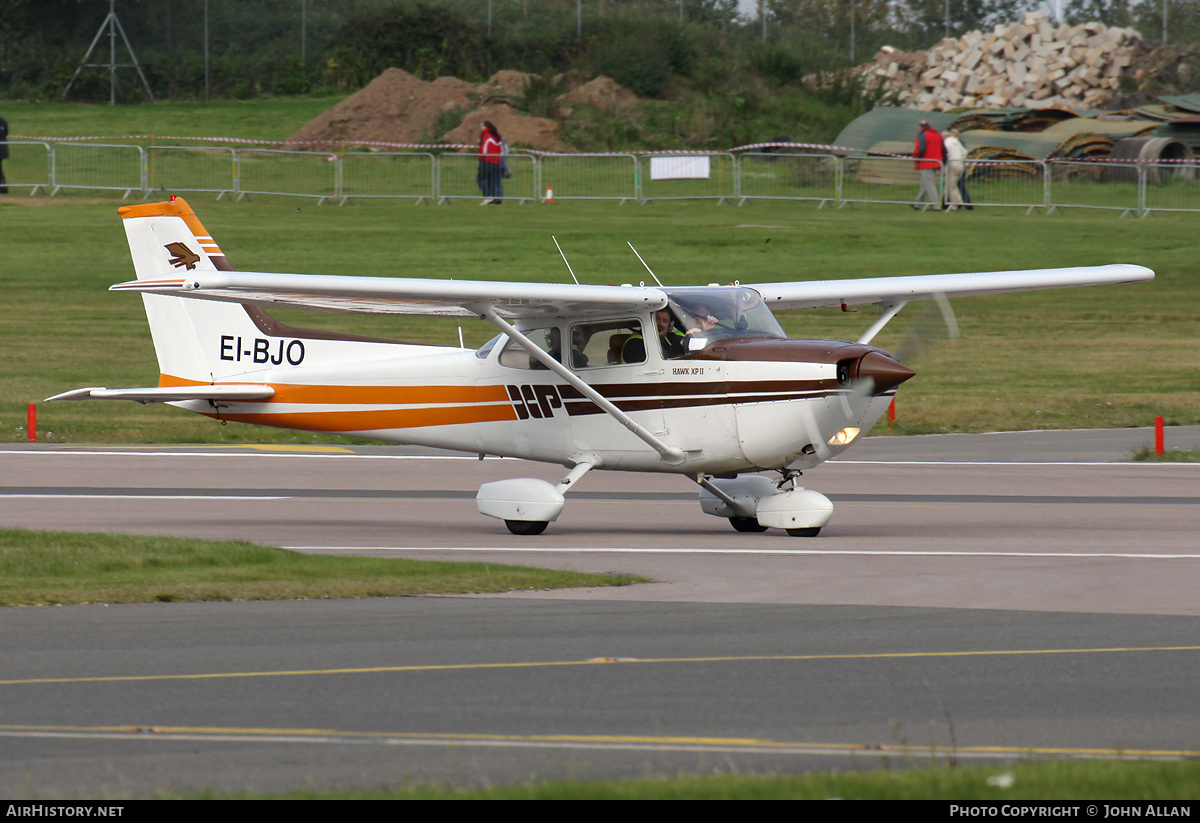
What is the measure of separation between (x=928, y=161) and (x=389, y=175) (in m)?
14.0

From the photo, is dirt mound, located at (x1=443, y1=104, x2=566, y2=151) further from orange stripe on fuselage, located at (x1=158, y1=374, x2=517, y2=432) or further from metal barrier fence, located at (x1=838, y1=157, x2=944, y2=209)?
orange stripe on fuselage, located at (x1=158, y1=374, x2=517, y2=432)

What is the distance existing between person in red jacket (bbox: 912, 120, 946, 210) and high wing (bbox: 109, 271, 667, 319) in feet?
84.8

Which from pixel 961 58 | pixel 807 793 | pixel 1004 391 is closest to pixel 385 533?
pixel 807 793

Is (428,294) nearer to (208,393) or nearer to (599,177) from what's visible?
(208,393)

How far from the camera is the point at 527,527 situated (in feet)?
46.7

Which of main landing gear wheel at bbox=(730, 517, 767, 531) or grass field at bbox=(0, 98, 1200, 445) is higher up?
grass field at bbox=(0, 98, 1200, 445)

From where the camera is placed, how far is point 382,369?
50.9ft

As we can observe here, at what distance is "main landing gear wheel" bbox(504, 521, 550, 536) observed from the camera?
1419 cm

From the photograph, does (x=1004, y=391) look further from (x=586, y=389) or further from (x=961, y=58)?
(x=961, y=58)

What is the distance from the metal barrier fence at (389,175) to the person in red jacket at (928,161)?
1234 cm

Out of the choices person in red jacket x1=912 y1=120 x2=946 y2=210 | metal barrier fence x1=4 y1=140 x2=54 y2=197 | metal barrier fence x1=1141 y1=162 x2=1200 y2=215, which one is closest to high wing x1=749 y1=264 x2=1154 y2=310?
person in red jacket x1=912 y1=120 x2=946 y2=210

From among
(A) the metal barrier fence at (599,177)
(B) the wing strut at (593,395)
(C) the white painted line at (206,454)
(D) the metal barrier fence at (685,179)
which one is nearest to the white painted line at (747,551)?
(B) the wing strut at (593,395)

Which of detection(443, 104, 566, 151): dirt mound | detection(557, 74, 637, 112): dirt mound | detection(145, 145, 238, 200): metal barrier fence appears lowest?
detection(145, 145, 238, 200): metal barrier fence

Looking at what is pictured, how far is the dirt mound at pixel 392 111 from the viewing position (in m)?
46.1
